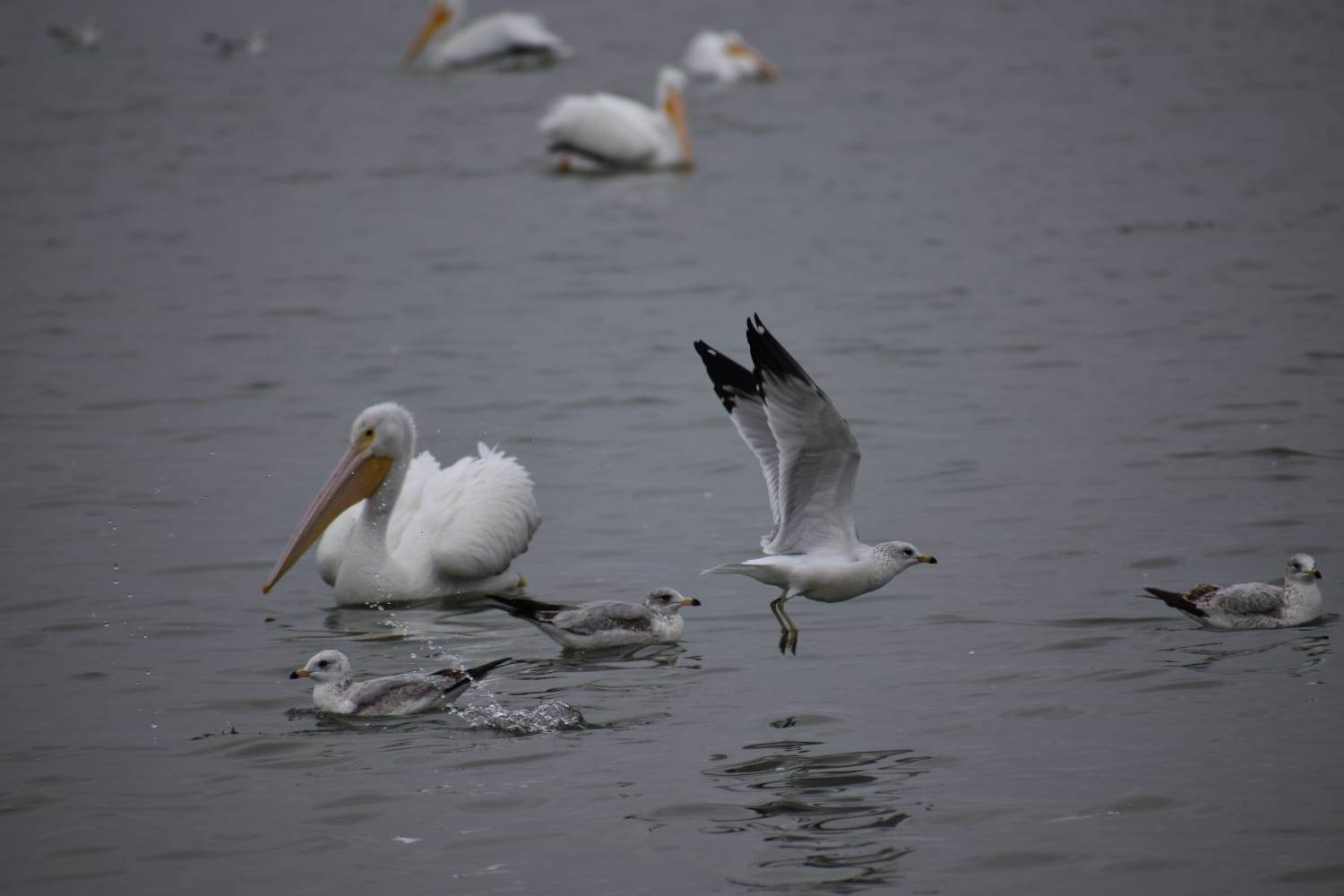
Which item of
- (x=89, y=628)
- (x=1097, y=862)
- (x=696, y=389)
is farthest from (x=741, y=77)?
(x=1097, y=862)

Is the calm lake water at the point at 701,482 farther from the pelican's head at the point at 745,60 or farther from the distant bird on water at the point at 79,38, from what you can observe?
the distant bird on water at the point at 79,38

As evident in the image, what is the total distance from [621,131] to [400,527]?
38.8ft

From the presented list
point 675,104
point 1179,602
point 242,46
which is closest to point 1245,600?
point 1179,602

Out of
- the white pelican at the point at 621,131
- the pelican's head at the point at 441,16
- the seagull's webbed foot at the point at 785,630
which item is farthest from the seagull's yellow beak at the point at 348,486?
the pelican's head at the point at 441,16

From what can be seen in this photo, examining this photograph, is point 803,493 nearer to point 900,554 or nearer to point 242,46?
point 900,554

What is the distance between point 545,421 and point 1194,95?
46.6ft

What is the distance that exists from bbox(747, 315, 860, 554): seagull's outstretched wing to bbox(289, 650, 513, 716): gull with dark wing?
1.37 meters

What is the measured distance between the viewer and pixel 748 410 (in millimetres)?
7277

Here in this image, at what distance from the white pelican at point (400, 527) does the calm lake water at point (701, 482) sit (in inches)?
7.1

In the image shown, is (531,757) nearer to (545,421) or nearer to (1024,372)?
(545,421)

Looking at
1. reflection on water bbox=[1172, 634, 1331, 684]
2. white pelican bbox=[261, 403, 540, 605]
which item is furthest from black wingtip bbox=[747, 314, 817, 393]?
white pelican bbox=[261, 403, 540, 605]

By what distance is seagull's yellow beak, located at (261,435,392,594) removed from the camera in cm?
826

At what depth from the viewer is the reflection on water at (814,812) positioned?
5.14 meters

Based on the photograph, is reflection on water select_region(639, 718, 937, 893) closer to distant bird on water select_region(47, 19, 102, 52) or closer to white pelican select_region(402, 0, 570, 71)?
white pelican select_region(402, 0, 570, 71)
